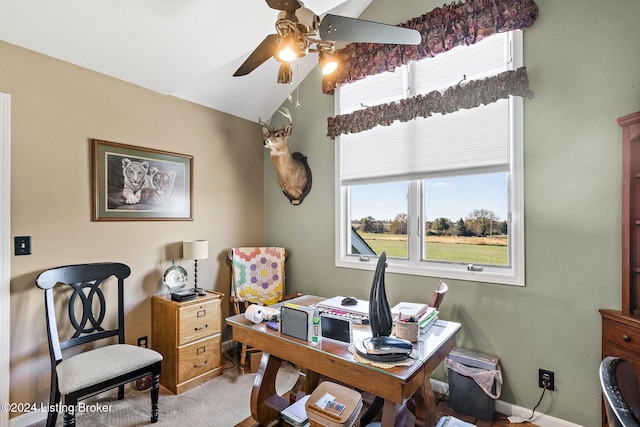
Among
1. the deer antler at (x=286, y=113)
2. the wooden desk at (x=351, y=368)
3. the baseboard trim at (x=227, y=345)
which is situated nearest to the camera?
the wooden desk at (x=351, y=368)

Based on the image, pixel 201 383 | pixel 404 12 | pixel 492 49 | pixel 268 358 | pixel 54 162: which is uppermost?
pixel 404 12

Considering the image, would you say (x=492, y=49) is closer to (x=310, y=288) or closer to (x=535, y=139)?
(x=535, y=139)

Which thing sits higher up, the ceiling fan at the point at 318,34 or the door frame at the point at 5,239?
the ceiling fan at the point at 318,34

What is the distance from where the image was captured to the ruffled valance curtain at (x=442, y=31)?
2.20 m

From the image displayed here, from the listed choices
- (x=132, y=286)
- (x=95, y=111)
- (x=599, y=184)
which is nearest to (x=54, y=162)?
(x=95, y=111)

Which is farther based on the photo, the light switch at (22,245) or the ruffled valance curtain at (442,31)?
the ruffled valance curtain at (442,31)

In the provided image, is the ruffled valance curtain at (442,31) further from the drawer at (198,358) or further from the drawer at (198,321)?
the drawer at (198,358)

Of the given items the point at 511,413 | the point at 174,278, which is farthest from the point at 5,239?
the point at 511,413

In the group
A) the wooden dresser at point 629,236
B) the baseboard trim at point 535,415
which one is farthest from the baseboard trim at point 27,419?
the wooden dresser at point 629,236

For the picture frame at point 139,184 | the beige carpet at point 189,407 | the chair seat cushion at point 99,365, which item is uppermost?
the picture frame at point 139,184

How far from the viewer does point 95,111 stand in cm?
246

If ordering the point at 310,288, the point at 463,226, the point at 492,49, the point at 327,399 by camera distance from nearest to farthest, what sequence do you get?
the point at 327,399, the point at 492,49, the point at 463,226, the point at 310,288

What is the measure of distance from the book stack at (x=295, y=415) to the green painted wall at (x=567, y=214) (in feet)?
4.45

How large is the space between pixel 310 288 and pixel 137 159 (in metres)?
2.09
